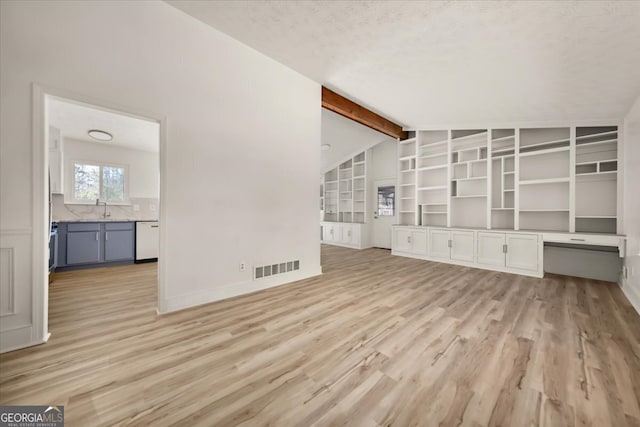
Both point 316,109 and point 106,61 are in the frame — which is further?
point 316,109

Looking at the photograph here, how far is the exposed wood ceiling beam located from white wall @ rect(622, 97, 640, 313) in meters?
3.60

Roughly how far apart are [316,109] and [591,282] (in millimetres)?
5171

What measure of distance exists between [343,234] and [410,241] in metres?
2.33

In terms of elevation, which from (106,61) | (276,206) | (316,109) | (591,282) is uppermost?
(316,109)

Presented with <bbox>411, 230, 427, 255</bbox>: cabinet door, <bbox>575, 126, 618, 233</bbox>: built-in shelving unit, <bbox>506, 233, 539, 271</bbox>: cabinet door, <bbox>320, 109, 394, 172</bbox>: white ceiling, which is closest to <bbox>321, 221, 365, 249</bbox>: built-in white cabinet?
<bbox>411, 230, 427, 255</bbox>: cabinet door

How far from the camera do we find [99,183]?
499cm

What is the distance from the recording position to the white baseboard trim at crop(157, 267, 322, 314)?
253cm

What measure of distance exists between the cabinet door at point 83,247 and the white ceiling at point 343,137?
16.3 feet

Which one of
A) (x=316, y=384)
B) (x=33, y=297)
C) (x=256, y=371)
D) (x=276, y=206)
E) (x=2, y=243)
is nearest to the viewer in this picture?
(x=316, y=384)

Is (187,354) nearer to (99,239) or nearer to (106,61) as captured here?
(106,61)

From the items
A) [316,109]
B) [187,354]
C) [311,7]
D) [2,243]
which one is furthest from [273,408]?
[316,109]

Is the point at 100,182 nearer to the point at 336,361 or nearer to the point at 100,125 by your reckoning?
the point at 100,125

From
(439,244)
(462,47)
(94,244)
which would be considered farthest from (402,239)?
(94,244)

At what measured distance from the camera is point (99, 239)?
4.41 meters
